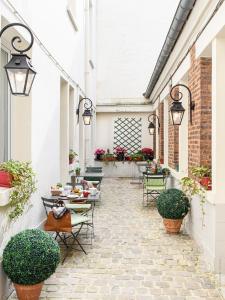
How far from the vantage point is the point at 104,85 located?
14250 millimetres

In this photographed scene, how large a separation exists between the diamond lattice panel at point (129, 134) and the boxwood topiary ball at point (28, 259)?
1093 centimetres

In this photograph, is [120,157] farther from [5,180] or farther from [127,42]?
[5,180]

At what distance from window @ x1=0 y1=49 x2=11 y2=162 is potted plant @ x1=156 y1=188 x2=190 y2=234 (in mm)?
2524

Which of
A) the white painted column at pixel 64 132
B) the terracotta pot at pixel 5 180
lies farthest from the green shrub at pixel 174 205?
the terracotta pot at pixel 5 180

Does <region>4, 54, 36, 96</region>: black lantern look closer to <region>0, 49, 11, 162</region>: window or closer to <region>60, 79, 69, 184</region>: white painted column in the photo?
<region>0, 49, 11, 162</region>: window

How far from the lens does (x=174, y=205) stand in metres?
5.08

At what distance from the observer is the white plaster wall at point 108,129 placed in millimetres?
13789

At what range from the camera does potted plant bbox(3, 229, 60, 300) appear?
9.30ft

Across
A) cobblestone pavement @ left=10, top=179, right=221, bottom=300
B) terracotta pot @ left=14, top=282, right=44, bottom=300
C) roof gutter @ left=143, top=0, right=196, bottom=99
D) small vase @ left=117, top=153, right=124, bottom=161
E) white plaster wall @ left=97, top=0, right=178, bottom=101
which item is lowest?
cobblestone pavement @ left=10, top=179, right=221, bottom=300

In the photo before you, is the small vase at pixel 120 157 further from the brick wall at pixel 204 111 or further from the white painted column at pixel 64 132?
the brick wall at pixel 204 111

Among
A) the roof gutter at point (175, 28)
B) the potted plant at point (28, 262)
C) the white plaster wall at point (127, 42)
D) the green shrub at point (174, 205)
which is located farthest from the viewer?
the white plaster wall at point (127, 42)

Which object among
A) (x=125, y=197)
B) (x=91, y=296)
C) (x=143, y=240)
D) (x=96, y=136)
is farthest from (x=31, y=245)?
(x=96, y=136)

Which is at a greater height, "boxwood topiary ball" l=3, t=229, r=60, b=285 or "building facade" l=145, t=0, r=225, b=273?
"building facade" l=145, t=0, r=225, b=273

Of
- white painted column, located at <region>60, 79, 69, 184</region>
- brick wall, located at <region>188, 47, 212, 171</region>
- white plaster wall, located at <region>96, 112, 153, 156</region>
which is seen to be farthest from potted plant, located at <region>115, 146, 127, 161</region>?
brick wall, located at <region>188, 47, 212, 171</region>
